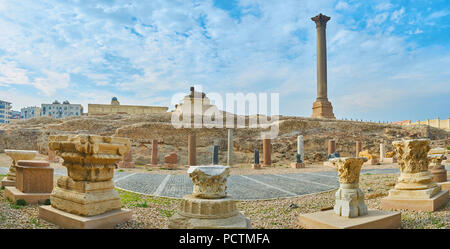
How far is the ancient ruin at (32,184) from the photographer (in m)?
5.67

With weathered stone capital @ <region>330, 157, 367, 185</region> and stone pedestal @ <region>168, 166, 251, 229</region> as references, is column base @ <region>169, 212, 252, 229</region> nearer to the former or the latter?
stone pedestal @ <region>168, 166, 251, 229</region>

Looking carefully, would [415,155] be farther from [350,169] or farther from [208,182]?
[208,182]

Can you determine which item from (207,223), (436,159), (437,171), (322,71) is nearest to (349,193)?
(207,223)

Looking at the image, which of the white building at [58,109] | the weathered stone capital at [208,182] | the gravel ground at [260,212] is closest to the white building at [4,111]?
the white building at [58,109]

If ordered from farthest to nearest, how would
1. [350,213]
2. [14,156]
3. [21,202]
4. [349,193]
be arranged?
[14,156]
[21,202]
[349,193]
[350,213]

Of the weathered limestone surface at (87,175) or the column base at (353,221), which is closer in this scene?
the column base at (353,221)

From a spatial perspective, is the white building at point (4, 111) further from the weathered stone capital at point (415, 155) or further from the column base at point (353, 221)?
the weathered stone capital at point (415, 155)

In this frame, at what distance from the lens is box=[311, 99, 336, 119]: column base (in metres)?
38.4

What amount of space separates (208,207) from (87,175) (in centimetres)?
195

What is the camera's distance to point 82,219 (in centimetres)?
400

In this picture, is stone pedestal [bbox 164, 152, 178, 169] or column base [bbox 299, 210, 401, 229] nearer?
column base [bbox 299, 210, 401, 229]

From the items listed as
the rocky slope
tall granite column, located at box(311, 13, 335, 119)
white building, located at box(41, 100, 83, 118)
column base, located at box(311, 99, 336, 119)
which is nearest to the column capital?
tall granite column, located at box(311, 13, 335, 119)
